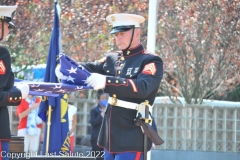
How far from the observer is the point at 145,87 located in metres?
5.97

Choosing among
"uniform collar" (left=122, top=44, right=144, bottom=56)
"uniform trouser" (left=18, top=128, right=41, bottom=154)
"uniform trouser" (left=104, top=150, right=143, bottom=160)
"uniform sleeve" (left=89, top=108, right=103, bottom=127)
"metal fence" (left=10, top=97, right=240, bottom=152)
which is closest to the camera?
"uniform trouser" (left=104, top=150, right=143, bottom=160)

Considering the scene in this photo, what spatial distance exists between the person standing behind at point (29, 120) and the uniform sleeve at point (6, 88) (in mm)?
6281

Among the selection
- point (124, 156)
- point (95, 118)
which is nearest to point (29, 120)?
point (95, 118)

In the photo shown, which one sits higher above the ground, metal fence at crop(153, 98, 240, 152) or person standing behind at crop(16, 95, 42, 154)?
person standing behind at crop(16, 95, 42, 154)

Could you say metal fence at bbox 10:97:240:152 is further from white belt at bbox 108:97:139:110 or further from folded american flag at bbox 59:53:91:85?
folded american flag at bbox 59:53:91:85

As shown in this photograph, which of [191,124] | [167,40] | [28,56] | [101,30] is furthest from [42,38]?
[191,124]

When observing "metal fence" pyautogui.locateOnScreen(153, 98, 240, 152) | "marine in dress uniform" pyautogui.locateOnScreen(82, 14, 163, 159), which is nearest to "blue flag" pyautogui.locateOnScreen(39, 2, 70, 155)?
"marine in dress uniform" pyautogui.locateOnScreen(82, 14, 163, 159)

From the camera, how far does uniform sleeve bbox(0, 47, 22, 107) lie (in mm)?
5770

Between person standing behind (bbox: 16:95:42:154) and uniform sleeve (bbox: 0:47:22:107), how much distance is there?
20.6 feet

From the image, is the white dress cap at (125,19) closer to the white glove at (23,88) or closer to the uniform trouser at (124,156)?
the white glove at (23,88)

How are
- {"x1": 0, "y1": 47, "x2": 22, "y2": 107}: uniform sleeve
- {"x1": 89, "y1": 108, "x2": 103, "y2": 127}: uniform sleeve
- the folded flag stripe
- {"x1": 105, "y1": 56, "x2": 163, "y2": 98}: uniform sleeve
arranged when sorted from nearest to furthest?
{"x1": 0, "y1": 47, "x2": 22, "y2": 107}: uniform sleeve, {"x1": 105, "y1": 56, "x2": 163, "y2": 98}: uniform sleeve, the folded flag stripe, {"x1": 89, "y1": 108, "x2": 103, "y2": 127}: uniform sleeve

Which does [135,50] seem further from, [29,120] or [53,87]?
[29,120]

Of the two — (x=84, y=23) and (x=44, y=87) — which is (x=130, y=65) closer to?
(x=44, y=87)

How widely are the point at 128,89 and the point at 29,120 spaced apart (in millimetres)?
6604
